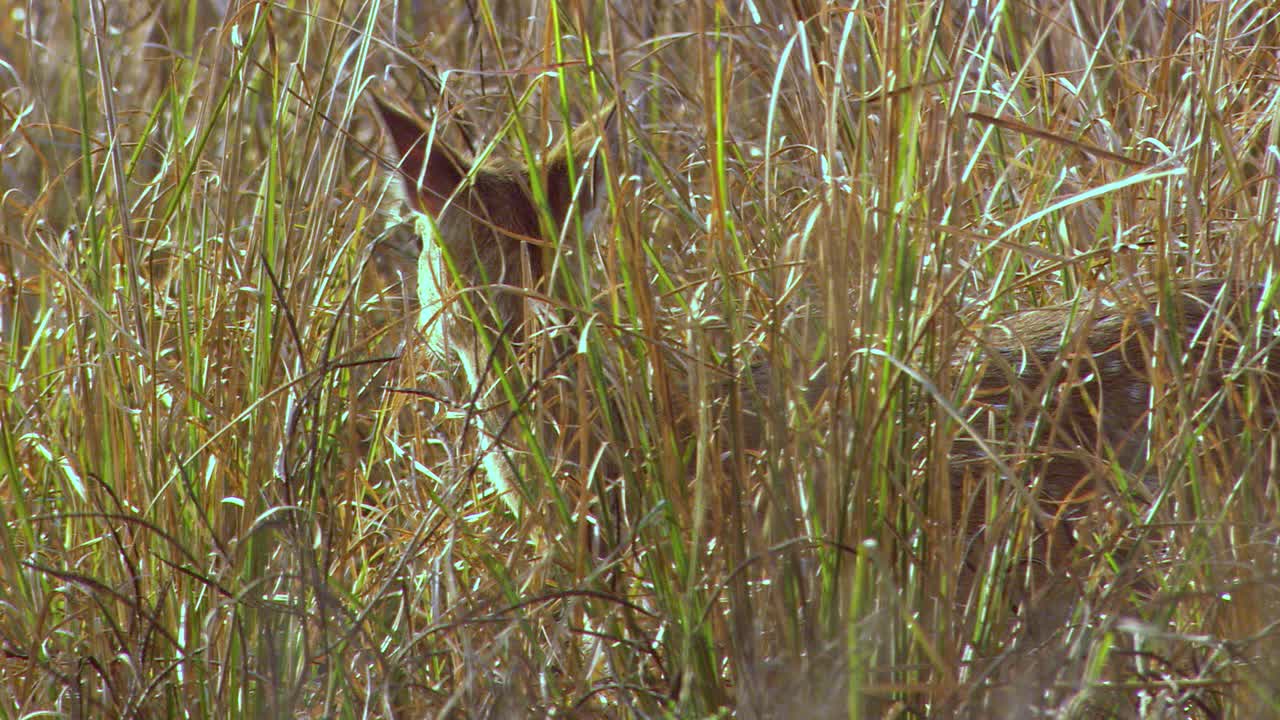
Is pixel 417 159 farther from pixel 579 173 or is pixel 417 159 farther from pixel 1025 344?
pixel 1025 344

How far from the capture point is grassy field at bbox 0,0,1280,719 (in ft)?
6.36

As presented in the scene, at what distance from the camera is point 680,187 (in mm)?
3191

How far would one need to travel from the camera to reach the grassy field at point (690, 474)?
6.36 ft

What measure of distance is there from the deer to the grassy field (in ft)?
0.20

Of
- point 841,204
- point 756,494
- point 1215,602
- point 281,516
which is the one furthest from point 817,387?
point 281,516

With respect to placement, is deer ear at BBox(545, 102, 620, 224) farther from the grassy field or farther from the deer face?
the grassy field

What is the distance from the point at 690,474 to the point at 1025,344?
2.57 feet

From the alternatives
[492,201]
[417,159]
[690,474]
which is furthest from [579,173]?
[690,474]

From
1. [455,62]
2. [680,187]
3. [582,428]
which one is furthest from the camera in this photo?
[455,62]

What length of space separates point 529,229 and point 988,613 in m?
1.60

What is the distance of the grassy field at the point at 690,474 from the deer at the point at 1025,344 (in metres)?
0.06

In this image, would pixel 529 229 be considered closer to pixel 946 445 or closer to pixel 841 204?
pixel 841 204

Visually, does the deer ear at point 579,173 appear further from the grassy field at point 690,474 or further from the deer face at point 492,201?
the grassy field at point 690,474

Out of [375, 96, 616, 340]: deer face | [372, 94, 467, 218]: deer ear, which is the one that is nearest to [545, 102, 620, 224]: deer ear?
[375, 96, 616, 340]: deer face
